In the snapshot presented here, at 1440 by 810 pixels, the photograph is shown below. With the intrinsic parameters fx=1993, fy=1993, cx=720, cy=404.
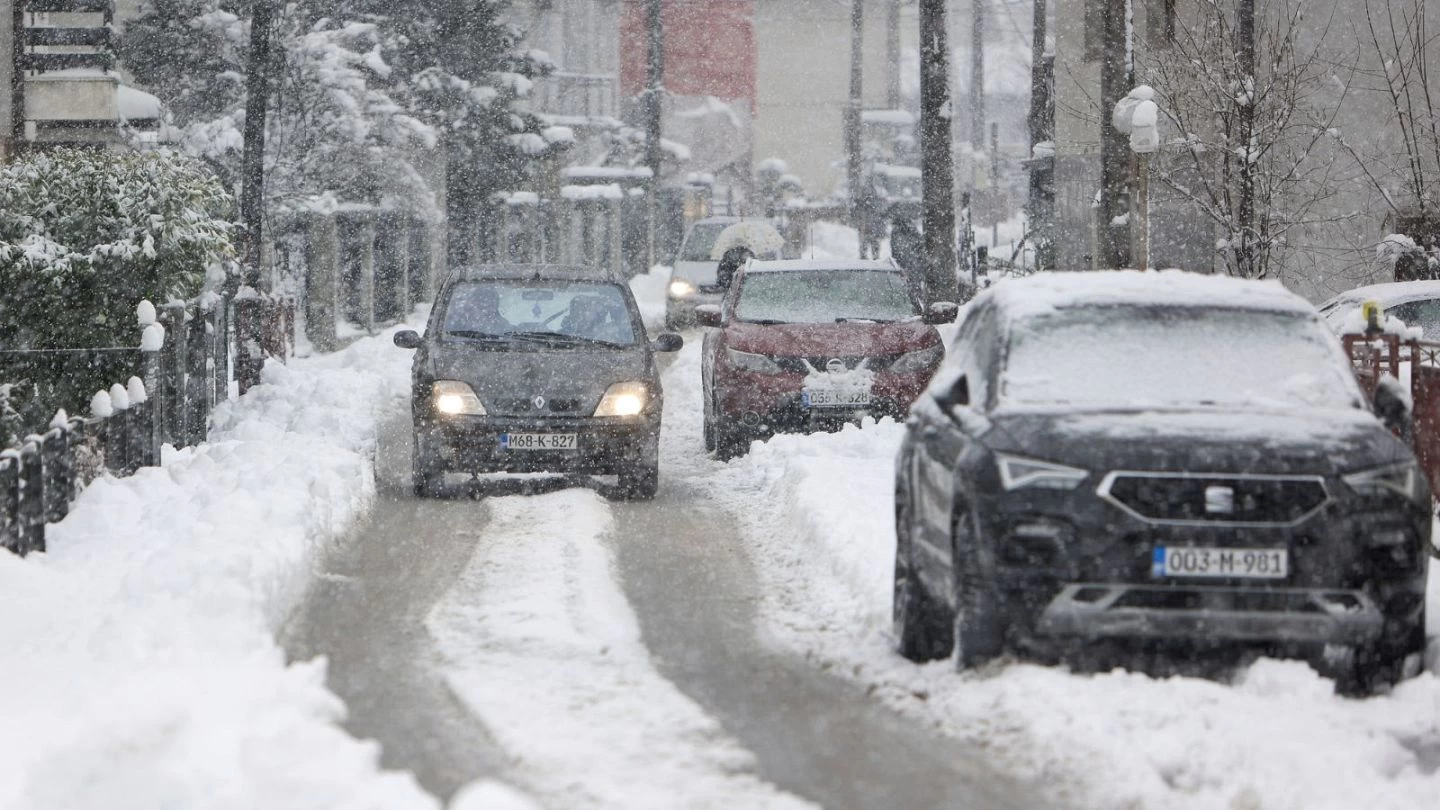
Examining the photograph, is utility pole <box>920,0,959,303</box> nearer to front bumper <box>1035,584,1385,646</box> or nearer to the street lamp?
the street lamp

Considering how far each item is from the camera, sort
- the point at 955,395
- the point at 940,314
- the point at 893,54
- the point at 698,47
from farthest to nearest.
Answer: the point at 893,54, the point at 698,47, the point at 940,314, the point at 955,395

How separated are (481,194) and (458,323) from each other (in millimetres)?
29760

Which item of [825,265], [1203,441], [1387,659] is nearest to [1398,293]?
[825,265]

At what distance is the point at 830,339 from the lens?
15.9m

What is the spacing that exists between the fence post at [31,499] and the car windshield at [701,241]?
2388 centimetres

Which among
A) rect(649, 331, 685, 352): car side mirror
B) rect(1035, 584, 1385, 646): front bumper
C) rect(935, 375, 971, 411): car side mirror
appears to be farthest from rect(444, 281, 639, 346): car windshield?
rect(1035, 584, 1385, 646): front bumper

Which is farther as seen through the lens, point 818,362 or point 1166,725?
point 818,362

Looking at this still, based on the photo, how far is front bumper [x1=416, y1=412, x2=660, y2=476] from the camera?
529 inches

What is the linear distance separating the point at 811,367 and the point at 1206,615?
29.4ft

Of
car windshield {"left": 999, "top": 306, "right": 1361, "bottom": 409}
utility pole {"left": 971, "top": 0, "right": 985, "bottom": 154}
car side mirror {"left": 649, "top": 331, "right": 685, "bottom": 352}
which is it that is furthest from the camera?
utility pole {"left": 971, "top": 0, "right": 985, "bottom": 154}

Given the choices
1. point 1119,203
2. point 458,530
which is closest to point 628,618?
point 458,530

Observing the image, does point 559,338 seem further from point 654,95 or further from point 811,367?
point 654,95

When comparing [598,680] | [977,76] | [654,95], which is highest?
[977,76]

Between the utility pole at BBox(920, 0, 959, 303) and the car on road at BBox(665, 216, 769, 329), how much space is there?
6.55 meters
